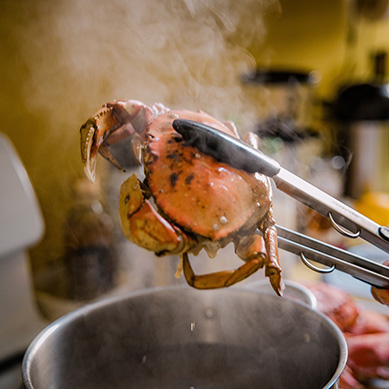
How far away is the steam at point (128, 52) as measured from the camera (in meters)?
1.43

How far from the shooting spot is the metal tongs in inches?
15.8

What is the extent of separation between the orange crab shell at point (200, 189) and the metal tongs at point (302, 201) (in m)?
0.02

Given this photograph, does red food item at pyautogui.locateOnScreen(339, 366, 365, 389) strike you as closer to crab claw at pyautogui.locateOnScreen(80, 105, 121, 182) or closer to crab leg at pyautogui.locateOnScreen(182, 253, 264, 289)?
crab leg at pyautogui.locateOnScreen(182, 253, 264, 289)

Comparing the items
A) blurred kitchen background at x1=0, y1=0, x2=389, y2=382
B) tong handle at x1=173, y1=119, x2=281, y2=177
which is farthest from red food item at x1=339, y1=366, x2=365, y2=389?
tong handle at x1=173, y1=119, x2=281, y2=177

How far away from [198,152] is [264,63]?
2055mm

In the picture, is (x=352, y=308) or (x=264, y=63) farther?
(x=264, y=63)

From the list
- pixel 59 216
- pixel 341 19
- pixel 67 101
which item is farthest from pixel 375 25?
pixel 59 216

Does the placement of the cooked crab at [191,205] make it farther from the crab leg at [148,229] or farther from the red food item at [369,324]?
the red food item at [369,324]

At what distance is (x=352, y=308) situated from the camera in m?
0.92

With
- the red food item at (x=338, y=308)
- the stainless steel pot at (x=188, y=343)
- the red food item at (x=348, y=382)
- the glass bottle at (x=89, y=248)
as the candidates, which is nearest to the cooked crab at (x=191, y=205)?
the stainless steel pot at (x=188, y=343)

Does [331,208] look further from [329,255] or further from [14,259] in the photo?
[14,259]

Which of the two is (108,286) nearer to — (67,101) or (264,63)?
(67,101)

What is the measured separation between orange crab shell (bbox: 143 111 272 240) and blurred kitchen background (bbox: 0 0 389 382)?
20.9 inches

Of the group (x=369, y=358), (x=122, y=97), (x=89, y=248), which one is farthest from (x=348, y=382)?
(x=122, y=97)
